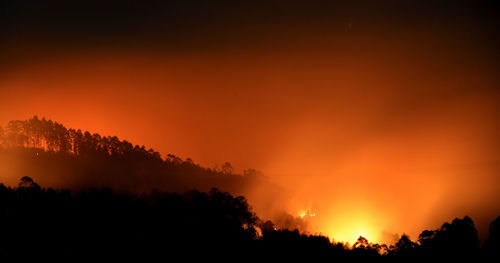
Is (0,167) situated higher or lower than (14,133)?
lower

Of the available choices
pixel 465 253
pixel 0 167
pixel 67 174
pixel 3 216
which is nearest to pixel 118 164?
pixel 67 174

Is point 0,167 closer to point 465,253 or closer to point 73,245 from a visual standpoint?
point 73,245

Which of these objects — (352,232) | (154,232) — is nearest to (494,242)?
(154,232)

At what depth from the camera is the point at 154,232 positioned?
61344 mm

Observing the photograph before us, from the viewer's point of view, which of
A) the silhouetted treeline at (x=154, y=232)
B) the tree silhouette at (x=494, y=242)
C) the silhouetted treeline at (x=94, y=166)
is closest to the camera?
the silhouetted treeline at (x=154, y=232)

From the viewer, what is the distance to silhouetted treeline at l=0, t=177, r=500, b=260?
53781 millimetres

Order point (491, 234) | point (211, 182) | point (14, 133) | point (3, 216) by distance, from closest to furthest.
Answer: point (3, 216), point (491, 234), point (14, 133), point (211, 182)

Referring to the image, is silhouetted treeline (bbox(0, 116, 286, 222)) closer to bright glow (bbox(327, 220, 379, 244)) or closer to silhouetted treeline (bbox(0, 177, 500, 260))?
bright glow (bbox(327, 220, 379, 244))

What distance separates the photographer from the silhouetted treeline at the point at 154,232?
53781 mm

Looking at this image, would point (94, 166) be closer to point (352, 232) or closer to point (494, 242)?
point (352, 232)

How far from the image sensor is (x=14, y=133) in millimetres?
147375

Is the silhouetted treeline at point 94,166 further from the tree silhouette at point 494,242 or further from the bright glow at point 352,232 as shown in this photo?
the tree silhouette at point 494,242

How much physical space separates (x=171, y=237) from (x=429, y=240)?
42740mm

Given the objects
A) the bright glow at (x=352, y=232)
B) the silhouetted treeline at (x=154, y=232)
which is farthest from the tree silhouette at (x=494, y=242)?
the bright glow at (x=352, y=232)
